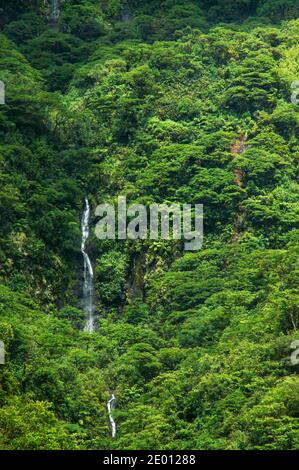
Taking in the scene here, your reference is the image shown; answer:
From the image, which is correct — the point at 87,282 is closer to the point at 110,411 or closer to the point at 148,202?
the point at 148,202

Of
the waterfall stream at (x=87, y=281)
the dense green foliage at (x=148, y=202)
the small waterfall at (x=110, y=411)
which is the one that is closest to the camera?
the dense green foliage at (x=148, y=202)

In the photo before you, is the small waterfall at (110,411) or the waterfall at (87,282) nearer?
the small waterfall at (110,411)

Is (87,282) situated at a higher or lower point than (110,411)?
higher

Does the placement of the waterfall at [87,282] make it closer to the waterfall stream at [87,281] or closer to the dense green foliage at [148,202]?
the waterfall stream at [87,281]

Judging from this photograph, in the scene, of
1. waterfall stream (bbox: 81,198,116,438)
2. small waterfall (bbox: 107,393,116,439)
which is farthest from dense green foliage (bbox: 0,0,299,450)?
waterfall stream (bbox: 81,198,116,438)

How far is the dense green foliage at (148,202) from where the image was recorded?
144ft

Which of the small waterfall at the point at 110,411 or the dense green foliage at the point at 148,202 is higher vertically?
the dense green foliage at the point at 148,202

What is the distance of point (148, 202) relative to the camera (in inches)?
2186

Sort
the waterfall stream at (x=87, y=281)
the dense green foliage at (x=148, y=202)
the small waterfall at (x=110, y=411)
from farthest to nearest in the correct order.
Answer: the waterfall stream at (x=87, y=281), the small waterfall at (x=110, y=411), the dense green foliage at (x=148, y=202)

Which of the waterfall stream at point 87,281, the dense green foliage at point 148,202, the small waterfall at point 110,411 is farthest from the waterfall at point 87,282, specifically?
the small waterfall at point 110,411

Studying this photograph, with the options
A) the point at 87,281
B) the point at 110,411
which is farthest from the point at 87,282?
the point at 110,411
